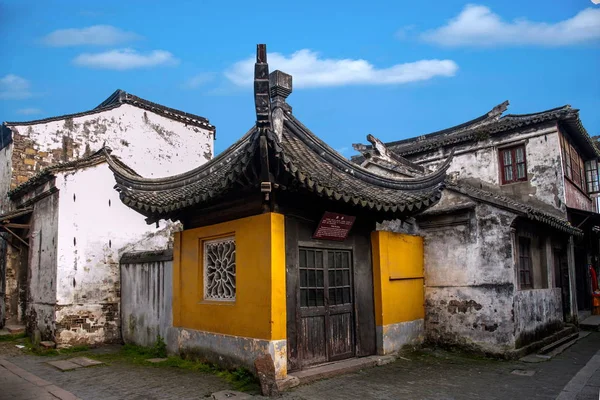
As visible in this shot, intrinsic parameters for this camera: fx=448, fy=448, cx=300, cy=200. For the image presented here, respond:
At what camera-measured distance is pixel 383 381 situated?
21.8 feet

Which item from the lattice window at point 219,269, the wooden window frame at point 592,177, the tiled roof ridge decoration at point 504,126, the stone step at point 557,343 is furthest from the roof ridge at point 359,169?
the wooden window frame at point 592,177

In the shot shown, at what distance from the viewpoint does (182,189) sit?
7.99 meters

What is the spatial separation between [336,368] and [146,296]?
4824 millimetres

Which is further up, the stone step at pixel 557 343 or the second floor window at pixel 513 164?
the second floor window at pixel 513 164

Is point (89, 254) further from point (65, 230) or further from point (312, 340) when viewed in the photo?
point (312, 340)

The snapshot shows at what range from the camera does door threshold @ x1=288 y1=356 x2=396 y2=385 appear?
253 inches

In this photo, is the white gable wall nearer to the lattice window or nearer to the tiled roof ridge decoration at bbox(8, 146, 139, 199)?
the tiled roof ridge decoration at bbox(8, 146, 139, 199)

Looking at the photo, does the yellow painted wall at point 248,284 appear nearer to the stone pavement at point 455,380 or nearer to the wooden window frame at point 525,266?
the stone pavement at point 455,380

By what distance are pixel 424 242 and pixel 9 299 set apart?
438 inches

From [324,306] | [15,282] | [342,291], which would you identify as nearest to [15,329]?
[15,282]

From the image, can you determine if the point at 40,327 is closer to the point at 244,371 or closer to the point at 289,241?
the point at 244,371

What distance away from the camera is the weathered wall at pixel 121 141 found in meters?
13.1

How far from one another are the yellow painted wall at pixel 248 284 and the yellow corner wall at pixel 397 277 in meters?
2.29

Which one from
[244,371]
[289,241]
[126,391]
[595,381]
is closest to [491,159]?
[595,381]
